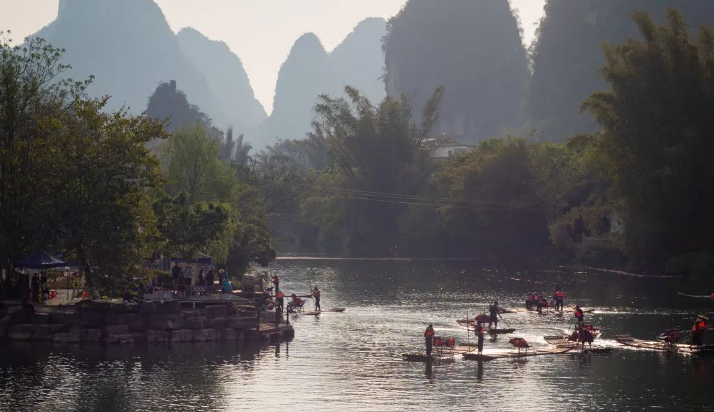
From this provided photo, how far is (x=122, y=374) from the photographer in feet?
149

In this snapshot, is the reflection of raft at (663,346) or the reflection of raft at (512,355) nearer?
the reflection of raft at (512,355)

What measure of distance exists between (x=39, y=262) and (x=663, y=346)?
34.3 meters

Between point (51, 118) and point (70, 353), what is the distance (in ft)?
46.8

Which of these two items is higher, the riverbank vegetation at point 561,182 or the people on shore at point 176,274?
the riverbank vegetation at point 561,182

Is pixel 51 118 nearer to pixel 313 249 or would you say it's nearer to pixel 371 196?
pixel 371 196

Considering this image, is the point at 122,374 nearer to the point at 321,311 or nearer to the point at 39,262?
the point at 39,262

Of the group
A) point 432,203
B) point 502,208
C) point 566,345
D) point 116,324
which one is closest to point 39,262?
point 116,324

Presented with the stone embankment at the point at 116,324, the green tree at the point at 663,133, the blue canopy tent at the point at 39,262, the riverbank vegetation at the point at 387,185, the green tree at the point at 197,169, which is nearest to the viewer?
the blue canopy tent at the point at 39,262

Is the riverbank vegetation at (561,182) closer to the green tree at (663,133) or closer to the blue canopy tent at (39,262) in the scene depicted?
the green tree at (663,133)

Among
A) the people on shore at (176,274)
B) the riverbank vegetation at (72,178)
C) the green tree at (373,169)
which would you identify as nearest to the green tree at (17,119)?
the riverbank vegetation at (72,178)

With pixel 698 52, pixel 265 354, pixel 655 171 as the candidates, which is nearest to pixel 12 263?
pixel 265 354

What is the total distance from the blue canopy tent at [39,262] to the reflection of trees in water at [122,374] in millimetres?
4224

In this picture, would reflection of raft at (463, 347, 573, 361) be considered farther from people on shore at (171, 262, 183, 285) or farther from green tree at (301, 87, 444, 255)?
green tree at (301, 87, 444, 255)

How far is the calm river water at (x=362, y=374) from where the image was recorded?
40375 mm
